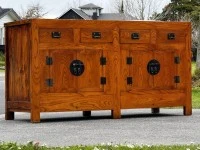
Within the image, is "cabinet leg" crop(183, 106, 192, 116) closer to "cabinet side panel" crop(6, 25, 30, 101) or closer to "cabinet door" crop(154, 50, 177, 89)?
"cabinet door" crop(154, 50, 177, 89)

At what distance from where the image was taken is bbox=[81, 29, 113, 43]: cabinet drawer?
1387cm

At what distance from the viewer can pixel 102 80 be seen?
14.0 meters

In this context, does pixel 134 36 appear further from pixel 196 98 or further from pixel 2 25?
pixel 2 25

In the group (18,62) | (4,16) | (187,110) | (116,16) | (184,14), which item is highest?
(116,16)

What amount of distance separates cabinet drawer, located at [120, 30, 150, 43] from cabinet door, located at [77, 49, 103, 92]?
57 centimetres

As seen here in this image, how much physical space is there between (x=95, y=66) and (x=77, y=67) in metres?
0.39

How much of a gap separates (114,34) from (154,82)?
122cm

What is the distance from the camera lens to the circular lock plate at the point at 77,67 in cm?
1370

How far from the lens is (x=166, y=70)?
1459 cm

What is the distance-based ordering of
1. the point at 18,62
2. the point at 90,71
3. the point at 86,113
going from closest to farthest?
the point at 90,71, the point at 18,62, the point at 86,113

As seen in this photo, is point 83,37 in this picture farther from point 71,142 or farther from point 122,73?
point 71,142

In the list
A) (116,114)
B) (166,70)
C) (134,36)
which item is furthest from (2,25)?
(116,114)

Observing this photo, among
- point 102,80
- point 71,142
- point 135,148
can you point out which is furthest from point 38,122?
point 135,148

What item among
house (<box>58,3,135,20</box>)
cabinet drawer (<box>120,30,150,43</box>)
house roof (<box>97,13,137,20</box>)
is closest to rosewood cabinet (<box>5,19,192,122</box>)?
cabinet drawer (<box>120,30,150,43</box>)
